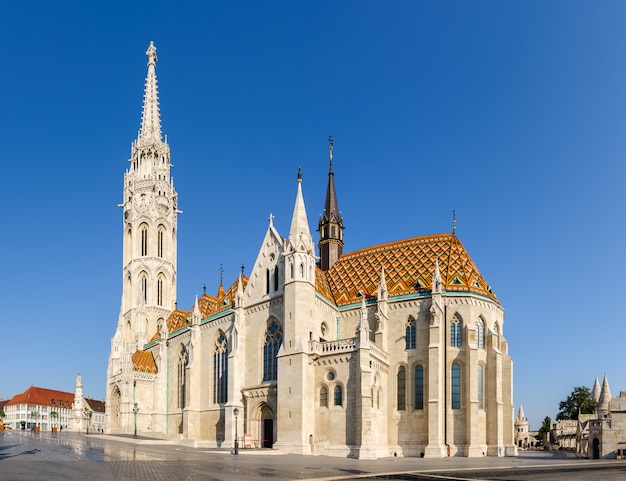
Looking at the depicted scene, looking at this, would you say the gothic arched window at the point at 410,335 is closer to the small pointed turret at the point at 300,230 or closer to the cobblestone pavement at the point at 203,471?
the small pointed turret at the point at 300,230

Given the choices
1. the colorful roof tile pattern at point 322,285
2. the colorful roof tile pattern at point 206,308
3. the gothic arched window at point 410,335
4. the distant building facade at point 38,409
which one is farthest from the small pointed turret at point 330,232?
the distant building facade at point 38,409

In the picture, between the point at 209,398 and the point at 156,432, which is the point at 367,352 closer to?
the point at 209,398

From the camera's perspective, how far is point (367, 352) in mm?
41156

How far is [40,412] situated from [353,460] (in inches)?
4991

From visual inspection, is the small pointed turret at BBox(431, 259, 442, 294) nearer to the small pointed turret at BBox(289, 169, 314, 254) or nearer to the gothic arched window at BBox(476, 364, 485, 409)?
the gothic arched window at BBox(476, 364, 485, 409)

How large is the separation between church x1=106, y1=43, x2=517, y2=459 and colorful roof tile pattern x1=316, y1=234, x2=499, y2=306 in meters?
0.12

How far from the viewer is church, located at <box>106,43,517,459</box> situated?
42.0 metres

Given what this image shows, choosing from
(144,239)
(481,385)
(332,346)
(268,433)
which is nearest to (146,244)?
(144,239)

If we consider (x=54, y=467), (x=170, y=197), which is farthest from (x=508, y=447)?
(x=170, y=197)

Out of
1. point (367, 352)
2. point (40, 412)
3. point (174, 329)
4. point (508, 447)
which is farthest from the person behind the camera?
point (40, 412)

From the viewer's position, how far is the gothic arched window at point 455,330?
46641mm

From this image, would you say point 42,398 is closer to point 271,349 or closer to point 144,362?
point 144,362

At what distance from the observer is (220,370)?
5241cm

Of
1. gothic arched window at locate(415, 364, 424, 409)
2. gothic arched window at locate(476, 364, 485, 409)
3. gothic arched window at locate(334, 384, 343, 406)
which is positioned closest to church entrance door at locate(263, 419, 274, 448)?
gothic arched window at locate(334, 384, 343, 406)
